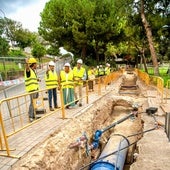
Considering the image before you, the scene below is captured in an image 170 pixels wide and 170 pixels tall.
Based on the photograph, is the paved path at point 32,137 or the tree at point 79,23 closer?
the paved path at point 32,137

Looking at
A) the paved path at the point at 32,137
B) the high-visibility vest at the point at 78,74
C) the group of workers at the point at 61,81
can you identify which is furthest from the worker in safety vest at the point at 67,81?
the paved path at the point at 32,137

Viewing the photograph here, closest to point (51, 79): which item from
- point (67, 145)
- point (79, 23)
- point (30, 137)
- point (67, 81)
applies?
point (67, 81)

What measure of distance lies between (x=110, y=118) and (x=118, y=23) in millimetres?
18823

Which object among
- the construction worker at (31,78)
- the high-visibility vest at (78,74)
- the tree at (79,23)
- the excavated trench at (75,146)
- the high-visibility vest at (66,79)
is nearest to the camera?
the excavated trench at (75,146)

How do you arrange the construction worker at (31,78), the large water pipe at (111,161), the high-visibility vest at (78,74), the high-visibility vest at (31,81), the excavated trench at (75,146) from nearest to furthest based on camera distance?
1. the excavated trench at (75,146)
2. the large water pipe at (111,161)
3. the construction worker at (31,78)
4. the high-visibility vest at (31,81)
5. the high-visibility vest at (78,74)

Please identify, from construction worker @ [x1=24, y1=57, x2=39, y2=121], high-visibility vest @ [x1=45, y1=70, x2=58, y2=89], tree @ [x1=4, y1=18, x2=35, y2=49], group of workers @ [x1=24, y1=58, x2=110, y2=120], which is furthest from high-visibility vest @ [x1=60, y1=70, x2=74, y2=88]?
tree @ [x1=4, y1=18, x2=35, y2=49]

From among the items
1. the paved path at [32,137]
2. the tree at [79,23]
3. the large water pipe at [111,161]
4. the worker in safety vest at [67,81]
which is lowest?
the large water pipe at [111,161]

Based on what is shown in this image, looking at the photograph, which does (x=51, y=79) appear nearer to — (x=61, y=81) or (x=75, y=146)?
(x=61, y=81)

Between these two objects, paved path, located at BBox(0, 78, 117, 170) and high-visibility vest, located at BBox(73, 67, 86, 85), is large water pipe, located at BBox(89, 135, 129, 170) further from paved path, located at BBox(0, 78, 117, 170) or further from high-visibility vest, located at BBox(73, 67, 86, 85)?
high-visibility vest, located at BBox(73, 67, 86, 85)

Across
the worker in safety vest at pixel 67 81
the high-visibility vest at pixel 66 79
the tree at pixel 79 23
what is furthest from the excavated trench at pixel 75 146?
the tree at pixel 79 23

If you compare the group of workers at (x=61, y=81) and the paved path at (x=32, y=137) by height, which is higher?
the group of workers at (x=61, y=81)

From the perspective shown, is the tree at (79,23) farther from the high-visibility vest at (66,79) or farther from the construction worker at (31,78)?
the construction worker at (31,78)

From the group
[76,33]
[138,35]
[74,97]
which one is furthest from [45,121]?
[138,35]

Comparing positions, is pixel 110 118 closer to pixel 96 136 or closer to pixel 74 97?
pixel 74 97
